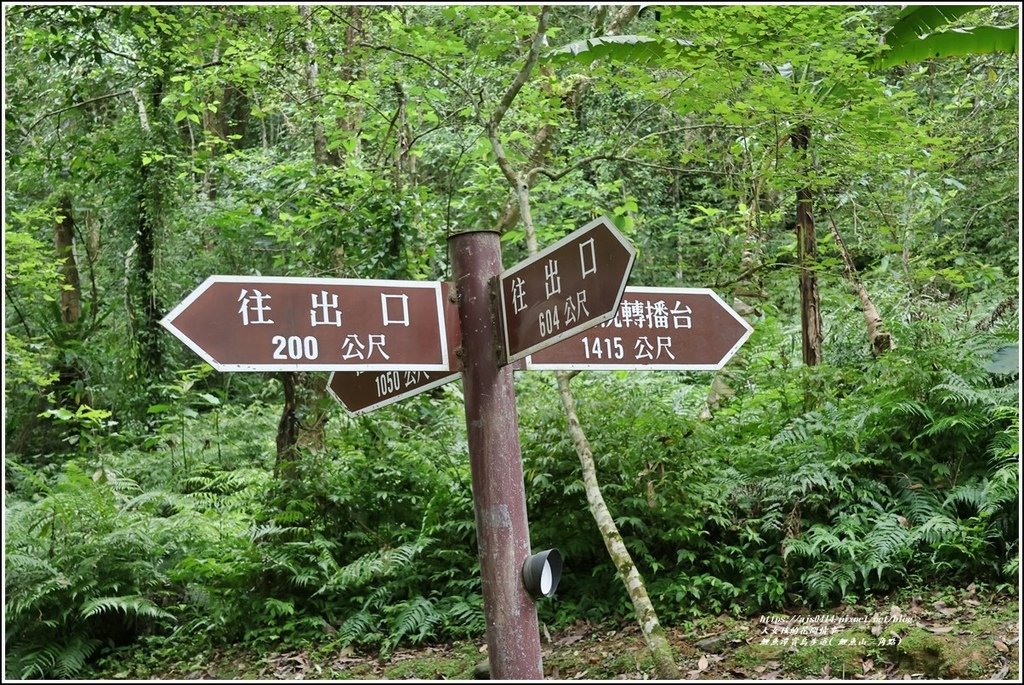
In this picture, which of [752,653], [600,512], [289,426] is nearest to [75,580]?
[289,426]

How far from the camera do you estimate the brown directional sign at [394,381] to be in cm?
284

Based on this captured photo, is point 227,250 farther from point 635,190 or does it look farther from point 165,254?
point 635,190

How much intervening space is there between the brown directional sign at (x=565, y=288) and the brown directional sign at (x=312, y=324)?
256mm

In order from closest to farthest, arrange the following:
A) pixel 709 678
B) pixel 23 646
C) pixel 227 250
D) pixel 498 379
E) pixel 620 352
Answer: pixel 498 379, pixel 620 352, pixel 709 678, pixel 23 646, pixel 227 250

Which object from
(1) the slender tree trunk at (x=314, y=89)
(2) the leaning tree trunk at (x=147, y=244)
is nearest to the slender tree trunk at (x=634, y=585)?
(1) the slender tree trunk at (x=314, y=89)

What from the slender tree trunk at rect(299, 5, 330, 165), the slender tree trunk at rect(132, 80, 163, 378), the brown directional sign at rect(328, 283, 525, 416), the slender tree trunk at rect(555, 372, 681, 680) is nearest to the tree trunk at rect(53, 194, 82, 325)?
the slender tree trunk at rect(132, 80, 163, 378)

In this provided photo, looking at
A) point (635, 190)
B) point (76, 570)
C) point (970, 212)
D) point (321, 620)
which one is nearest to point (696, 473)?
point (321, 620)

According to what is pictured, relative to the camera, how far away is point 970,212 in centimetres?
1003

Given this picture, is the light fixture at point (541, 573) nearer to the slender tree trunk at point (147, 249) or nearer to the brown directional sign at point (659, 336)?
the brown directional sign at point (659, 336)

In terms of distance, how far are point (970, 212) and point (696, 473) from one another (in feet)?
20.1

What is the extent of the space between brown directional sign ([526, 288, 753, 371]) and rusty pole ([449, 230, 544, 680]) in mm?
246

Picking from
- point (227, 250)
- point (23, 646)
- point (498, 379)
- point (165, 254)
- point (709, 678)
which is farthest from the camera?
point (227, 250)

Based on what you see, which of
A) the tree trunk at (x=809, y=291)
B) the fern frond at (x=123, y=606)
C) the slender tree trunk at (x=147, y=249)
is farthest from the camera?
the slender tree trunk at (x=147, y=249)

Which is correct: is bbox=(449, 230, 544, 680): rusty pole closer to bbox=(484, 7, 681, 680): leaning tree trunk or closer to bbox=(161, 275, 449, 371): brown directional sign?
bbox=(161, 275, 449, 371): brown directional sign
